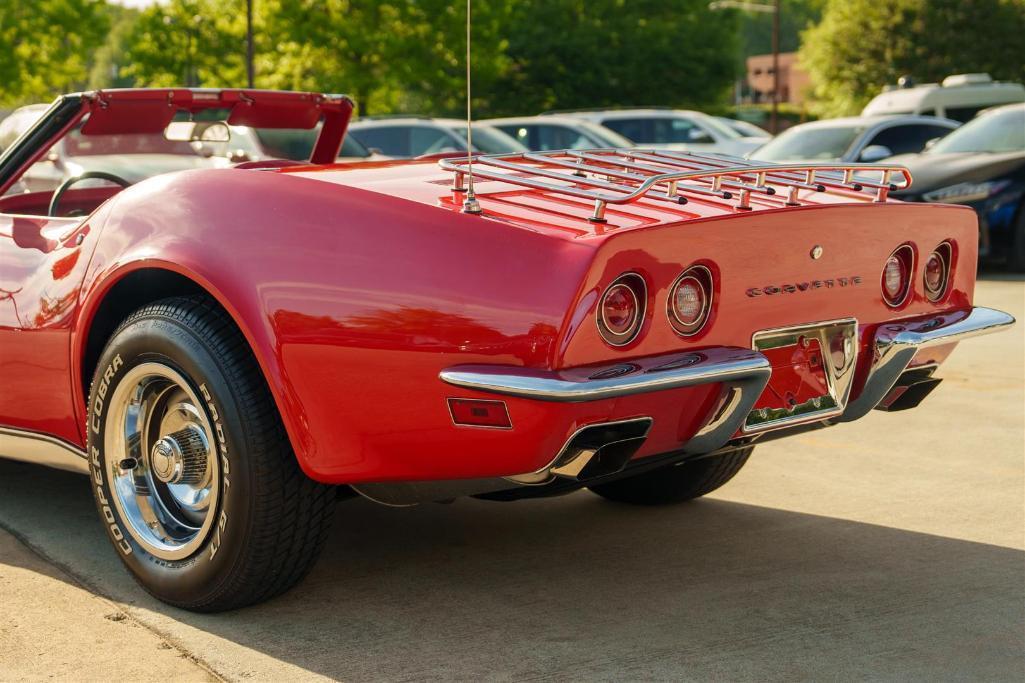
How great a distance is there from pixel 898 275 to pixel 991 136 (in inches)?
368

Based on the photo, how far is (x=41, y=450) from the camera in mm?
3979

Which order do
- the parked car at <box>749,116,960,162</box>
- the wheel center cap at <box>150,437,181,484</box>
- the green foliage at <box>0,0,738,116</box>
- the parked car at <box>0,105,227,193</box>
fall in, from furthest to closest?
1. the green foliage at <box>0,0,738,116</box>
2. the parked car at <box>749,116,960,162</box>
3. the parked car at <box>0,105,227,193</box>
4. the wheel center cap at <box>150,437,181,484</box>

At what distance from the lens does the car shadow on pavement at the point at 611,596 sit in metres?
3.12

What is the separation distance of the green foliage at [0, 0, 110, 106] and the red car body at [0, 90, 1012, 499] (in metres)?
35.6

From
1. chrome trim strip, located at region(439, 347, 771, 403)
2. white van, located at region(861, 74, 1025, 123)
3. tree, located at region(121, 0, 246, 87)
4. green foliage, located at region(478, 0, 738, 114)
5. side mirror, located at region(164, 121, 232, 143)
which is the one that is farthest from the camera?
green foliage, located at region(478, 0, 738, 114)

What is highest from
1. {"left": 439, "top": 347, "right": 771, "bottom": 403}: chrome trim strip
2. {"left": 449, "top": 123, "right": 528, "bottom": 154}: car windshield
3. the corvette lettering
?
the corvette lettering

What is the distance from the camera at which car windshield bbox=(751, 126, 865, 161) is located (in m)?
14.1

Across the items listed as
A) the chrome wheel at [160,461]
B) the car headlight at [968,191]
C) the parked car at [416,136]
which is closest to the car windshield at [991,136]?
the car headlight at [968,191]

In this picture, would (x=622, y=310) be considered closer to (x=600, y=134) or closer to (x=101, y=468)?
(x=101, y=468)

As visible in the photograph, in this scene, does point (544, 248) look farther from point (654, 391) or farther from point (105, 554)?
point (105, 554)

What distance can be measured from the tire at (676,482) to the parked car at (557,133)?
48.9 feet

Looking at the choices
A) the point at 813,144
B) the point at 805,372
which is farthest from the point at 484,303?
the point at 813,144

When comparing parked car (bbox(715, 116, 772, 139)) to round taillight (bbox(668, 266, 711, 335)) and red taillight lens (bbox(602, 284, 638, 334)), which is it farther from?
red taillight lens (bbox(602, 284, 638, 334))

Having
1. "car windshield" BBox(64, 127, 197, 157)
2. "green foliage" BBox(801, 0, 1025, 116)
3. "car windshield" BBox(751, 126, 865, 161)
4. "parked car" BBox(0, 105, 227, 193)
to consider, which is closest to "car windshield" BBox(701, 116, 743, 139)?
"car windshield" BBox(751, 126, 865, 161)
